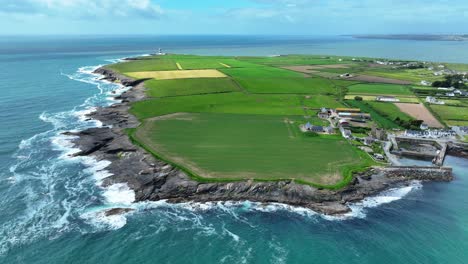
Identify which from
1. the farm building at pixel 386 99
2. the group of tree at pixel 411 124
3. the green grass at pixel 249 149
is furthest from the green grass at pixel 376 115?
the green grass at pixel 249 149

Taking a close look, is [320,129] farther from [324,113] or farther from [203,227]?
[203,227]

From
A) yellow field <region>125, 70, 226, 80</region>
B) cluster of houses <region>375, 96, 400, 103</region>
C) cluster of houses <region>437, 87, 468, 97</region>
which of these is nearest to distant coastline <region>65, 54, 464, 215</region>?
cluster of houses <region>375, 96, 400, 103</region>

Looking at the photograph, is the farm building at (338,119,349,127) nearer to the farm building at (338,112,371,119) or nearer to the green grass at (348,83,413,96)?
the farm building at (338,112,371,119)

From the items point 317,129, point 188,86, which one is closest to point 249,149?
point 317,129

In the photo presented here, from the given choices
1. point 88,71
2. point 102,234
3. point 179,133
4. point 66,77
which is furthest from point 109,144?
point 88,71

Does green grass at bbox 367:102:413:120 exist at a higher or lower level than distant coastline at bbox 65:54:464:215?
higher
